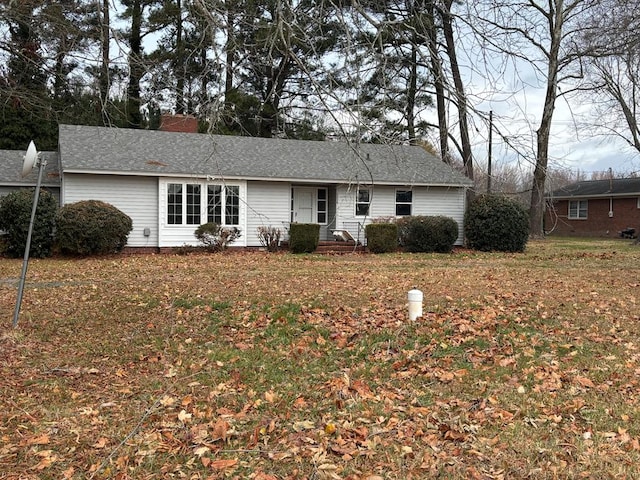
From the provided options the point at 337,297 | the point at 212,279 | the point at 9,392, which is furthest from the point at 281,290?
the point at 9,392

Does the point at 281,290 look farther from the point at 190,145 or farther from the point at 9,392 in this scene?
the point at 190,145

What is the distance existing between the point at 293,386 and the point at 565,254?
49.9 feet

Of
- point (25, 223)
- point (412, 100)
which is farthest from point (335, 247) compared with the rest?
point (412, 100)

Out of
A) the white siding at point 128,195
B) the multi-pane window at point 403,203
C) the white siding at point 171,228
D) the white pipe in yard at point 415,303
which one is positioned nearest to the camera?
the white pipe in yard at point 415,303

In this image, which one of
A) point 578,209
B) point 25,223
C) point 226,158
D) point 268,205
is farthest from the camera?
point 578,209

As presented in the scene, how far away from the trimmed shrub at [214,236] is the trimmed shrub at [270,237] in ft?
3.20

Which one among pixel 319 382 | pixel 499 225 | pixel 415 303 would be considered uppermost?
pixel 499 225

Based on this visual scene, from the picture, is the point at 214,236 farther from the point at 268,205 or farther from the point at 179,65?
the point at 179,65

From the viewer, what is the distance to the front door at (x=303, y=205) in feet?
68.6

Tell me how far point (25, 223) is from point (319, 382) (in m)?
12.9

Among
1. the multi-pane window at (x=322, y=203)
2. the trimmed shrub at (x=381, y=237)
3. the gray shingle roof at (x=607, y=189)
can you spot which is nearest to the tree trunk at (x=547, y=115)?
the trimmed shrub at (x=381, y=237)

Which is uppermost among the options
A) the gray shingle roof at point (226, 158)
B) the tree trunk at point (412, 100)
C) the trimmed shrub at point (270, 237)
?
the gray shingle roof at point (226, 158)

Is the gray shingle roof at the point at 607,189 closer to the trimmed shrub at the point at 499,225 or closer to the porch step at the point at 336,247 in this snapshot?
the trimmed shrub at the point at 499,225

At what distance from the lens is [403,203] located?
2116cm
